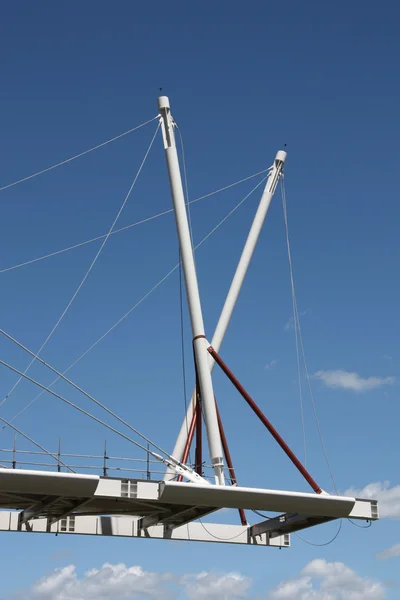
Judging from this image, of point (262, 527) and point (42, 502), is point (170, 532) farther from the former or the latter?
point (42, 502)

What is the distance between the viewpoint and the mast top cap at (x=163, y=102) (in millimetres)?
39125

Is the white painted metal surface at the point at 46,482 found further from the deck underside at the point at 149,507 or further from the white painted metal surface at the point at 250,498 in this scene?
the white painted metal surface at the point at 250,498

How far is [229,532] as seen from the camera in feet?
130

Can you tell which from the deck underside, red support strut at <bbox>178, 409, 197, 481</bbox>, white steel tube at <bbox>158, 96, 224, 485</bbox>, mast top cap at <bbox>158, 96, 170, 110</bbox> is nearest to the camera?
the deck underside

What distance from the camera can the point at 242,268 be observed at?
41438 mm

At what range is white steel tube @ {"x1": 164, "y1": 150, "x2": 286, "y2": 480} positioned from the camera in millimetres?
37625

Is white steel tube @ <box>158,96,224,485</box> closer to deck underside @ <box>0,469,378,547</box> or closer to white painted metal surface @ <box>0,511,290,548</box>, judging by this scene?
deck underside @ <box>0,469,378,547</box>

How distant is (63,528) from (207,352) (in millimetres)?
8551

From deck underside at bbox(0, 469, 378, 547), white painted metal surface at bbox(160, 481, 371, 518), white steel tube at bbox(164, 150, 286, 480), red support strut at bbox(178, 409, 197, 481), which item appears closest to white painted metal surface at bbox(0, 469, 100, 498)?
deck underside at bbox(0, 469, 378, 547)

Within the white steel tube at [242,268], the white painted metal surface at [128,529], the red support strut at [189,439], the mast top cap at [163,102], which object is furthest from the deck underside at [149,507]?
the mast top cap at [163,102]

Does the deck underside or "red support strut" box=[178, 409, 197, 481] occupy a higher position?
"red support strut" box=[178, 409, 197, 481]

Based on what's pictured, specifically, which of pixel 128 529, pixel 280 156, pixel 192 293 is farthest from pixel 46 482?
pixel 280 156

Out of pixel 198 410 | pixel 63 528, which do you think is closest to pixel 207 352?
pixel 198 410

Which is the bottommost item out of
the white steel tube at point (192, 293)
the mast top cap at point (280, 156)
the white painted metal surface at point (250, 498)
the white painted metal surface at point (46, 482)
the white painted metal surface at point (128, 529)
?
the white painted metal surface at point (46, 482)
